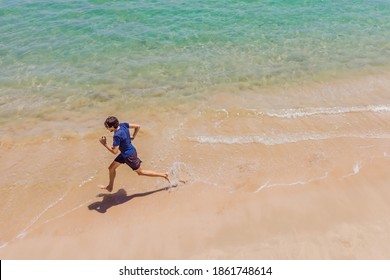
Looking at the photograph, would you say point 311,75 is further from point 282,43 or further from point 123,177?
point 123,177

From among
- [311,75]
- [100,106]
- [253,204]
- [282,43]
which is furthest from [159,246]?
[282,43]

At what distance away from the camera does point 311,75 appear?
36.0 ft

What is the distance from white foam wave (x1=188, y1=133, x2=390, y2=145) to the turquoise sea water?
2.21 m

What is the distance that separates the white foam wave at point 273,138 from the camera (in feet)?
26.7

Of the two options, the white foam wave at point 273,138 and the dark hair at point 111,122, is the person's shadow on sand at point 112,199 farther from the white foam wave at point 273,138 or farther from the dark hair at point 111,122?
the white foam wave at point 273,138

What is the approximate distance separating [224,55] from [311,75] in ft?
9.43

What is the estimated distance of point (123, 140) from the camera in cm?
630

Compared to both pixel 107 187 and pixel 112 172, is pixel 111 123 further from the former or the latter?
pixel 107 187

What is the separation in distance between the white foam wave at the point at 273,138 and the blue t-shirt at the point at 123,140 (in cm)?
216

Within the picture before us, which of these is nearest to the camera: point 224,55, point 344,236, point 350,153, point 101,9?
point 344,236

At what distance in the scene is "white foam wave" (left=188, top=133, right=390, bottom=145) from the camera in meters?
8.14

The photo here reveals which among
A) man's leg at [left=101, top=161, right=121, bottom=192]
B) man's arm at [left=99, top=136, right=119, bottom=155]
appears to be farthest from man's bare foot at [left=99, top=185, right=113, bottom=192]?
man's arm at [left=99, top=136, right=119, bottom=155]

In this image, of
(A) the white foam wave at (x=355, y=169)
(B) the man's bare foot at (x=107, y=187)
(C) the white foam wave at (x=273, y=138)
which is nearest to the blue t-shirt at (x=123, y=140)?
(B) the man's bare foot at (x=107, y=187)

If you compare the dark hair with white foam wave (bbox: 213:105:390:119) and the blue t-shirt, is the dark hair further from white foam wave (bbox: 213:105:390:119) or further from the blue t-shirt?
white foam wave (bbox: 213:105:390:119)
